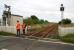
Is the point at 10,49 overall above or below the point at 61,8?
below

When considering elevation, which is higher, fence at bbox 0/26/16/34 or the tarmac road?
fence at bbox 0/26/16/34

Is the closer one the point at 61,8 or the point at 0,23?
the point at 61,8

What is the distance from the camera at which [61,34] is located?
97.2 ft

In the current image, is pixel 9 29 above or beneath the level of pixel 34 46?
above

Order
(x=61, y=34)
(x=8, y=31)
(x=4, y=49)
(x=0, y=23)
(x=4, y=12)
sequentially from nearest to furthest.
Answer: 1. (x=4, y=49)
2. (x=61, y=34)
3. (x=8, y=31)
4. (x=0, y=23)
5. (x=4, y=12)

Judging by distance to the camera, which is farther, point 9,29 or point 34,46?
point 9,29

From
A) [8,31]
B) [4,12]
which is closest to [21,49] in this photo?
[8,31]

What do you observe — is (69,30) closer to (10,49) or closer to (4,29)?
(4,29)

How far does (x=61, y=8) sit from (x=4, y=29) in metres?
9.07

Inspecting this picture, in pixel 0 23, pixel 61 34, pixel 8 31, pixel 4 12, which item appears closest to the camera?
pixel 61 34

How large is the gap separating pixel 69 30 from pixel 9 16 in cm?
1469

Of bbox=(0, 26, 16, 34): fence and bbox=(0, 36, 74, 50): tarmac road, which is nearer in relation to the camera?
bbox=(0, 36, 74, 50): tarmac road

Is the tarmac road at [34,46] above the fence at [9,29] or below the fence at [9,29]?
below

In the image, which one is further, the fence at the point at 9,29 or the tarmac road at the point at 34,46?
the fence at the point at 9,29
